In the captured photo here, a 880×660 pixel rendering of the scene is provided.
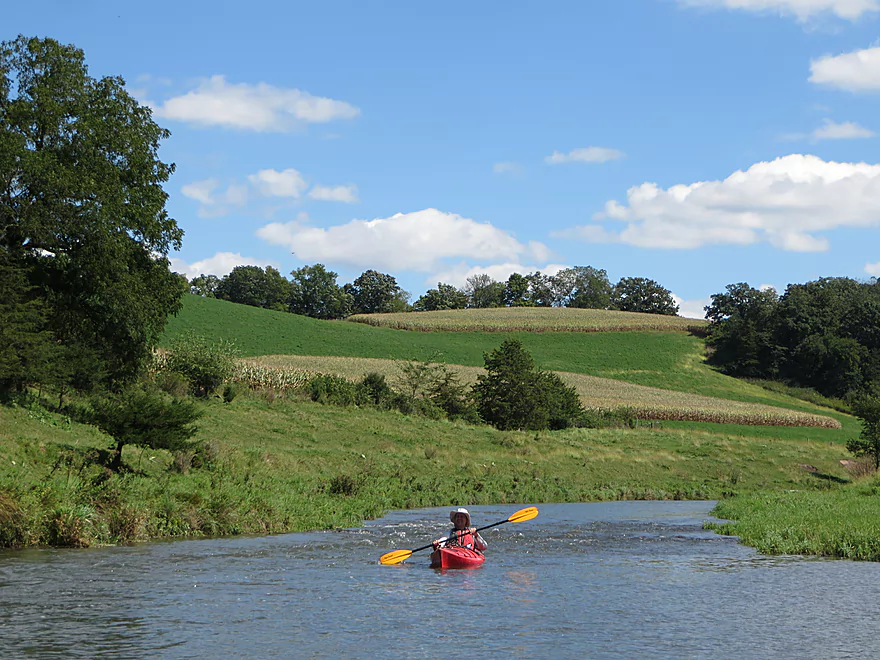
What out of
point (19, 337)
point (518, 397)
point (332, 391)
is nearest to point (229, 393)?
Answer: point (332, 391)

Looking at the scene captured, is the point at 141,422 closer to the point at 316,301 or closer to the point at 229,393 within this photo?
the point at 229,393

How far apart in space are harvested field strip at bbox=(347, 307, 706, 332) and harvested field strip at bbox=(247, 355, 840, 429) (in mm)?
33107

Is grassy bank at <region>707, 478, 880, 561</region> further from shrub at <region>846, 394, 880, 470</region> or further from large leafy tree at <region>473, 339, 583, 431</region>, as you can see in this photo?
large leafy tree at <region>473, 339, 583, 431</region>

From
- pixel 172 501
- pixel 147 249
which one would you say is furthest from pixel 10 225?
pixel 172 501

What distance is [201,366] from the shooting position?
52.7 metres

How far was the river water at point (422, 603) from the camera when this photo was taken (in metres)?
13.0

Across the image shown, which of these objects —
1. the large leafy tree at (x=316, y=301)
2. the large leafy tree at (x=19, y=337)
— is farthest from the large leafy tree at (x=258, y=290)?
the large leafy tree at (x=19, y=337)

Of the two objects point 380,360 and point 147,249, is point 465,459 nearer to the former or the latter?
point 147,249

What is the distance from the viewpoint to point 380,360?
102 metres

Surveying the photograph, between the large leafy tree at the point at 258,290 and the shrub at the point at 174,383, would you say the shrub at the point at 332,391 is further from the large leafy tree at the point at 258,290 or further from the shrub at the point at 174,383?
the large leafy tree at the point at 258,290

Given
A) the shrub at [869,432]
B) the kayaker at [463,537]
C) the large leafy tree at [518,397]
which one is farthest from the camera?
the large leafy tree at [518,397]

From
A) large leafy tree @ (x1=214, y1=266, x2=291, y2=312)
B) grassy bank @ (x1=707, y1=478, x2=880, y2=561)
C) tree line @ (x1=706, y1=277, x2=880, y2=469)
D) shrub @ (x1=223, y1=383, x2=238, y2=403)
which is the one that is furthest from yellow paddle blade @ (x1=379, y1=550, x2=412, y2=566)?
large leafy tree @ (x1=214, y1=266, x2=291, y2=312)

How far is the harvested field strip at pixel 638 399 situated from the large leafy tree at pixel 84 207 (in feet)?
128

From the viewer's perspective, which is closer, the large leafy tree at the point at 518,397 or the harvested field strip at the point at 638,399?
the large leafy tree at the point at 518,397
